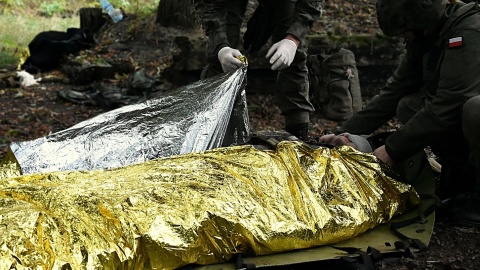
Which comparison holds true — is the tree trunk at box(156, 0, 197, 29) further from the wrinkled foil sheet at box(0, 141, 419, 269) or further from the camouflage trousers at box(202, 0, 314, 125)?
the wrinkled foil sheet at box(0, 141, 419, 269)

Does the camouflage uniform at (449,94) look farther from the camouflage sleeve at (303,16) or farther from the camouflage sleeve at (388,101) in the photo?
the camouflage sleeve at (303,16)

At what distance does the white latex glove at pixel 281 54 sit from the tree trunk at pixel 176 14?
12.8ft

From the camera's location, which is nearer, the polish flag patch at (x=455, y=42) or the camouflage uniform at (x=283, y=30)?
the polish flag patch at (x=455, y=42)

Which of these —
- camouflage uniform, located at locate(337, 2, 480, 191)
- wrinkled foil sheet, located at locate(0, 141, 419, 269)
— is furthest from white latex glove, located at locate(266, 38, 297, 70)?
wrinkled foil sheet, located at locate(0, 141, 419, 269)

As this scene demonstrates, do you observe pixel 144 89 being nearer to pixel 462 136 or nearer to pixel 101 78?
pixel 101 78

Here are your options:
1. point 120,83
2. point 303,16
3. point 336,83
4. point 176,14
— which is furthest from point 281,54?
point 176,14

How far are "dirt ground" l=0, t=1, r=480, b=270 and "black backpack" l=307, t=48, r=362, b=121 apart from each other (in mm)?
276

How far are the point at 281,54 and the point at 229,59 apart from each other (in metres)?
0.29

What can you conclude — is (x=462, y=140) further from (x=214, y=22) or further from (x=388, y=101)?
(x=214, y=22)

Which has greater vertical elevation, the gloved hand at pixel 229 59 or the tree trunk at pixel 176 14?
the gloved hand at pixel 229 59

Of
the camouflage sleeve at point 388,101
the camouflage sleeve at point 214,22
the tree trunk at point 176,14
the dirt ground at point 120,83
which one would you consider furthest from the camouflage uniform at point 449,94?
the tree trunk at point 176,14

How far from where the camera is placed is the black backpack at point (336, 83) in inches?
186

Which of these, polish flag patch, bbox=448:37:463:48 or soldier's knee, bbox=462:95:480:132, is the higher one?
polish flag patch, bbox=448:37:463:48

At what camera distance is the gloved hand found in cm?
342
